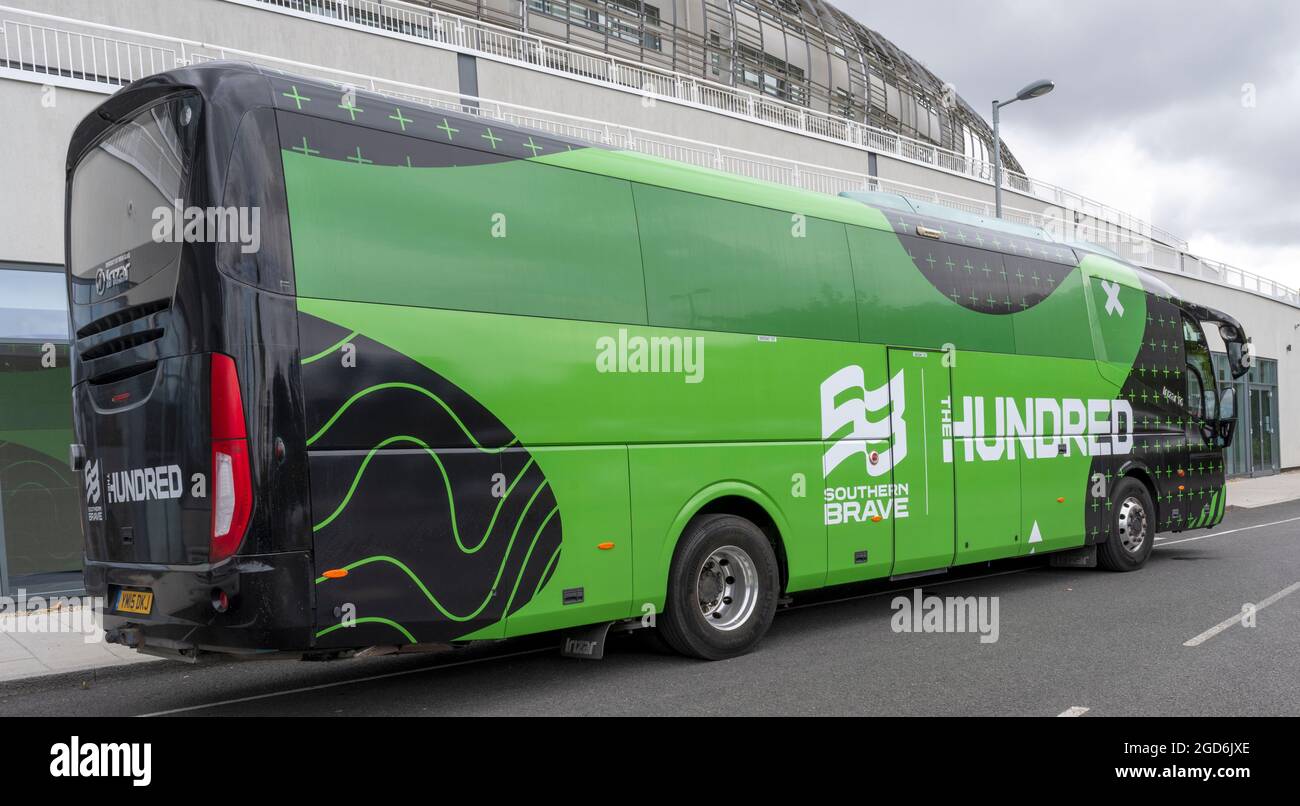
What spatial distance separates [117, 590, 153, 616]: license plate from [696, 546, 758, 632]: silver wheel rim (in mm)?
3559

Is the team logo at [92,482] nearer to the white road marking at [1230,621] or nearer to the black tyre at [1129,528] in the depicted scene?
the white road marking at [1230,621]

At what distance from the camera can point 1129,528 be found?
11531mm

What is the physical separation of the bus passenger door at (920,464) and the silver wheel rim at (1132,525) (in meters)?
3.72

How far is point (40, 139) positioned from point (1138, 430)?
13.2 m

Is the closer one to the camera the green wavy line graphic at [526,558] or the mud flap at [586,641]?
the green wavy line graphic at [526,558]

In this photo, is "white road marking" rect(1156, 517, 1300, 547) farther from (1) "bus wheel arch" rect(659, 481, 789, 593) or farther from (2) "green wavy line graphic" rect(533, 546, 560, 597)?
(2) "green wavy line graphic" rect(533, 546, 560, 597)

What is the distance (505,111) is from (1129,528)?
12.6 m

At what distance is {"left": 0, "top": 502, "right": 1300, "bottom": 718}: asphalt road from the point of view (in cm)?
581

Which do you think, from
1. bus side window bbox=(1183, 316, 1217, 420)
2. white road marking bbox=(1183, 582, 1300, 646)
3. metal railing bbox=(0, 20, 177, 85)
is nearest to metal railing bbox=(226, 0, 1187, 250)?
metal railing bbox=(0, 20, 177, 85)

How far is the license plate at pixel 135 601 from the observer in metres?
5.29

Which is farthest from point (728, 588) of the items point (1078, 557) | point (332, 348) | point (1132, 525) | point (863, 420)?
point (1132, 525)

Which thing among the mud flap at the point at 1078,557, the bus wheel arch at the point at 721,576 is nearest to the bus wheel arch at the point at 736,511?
the bus wheel arch at the point at 721,576
